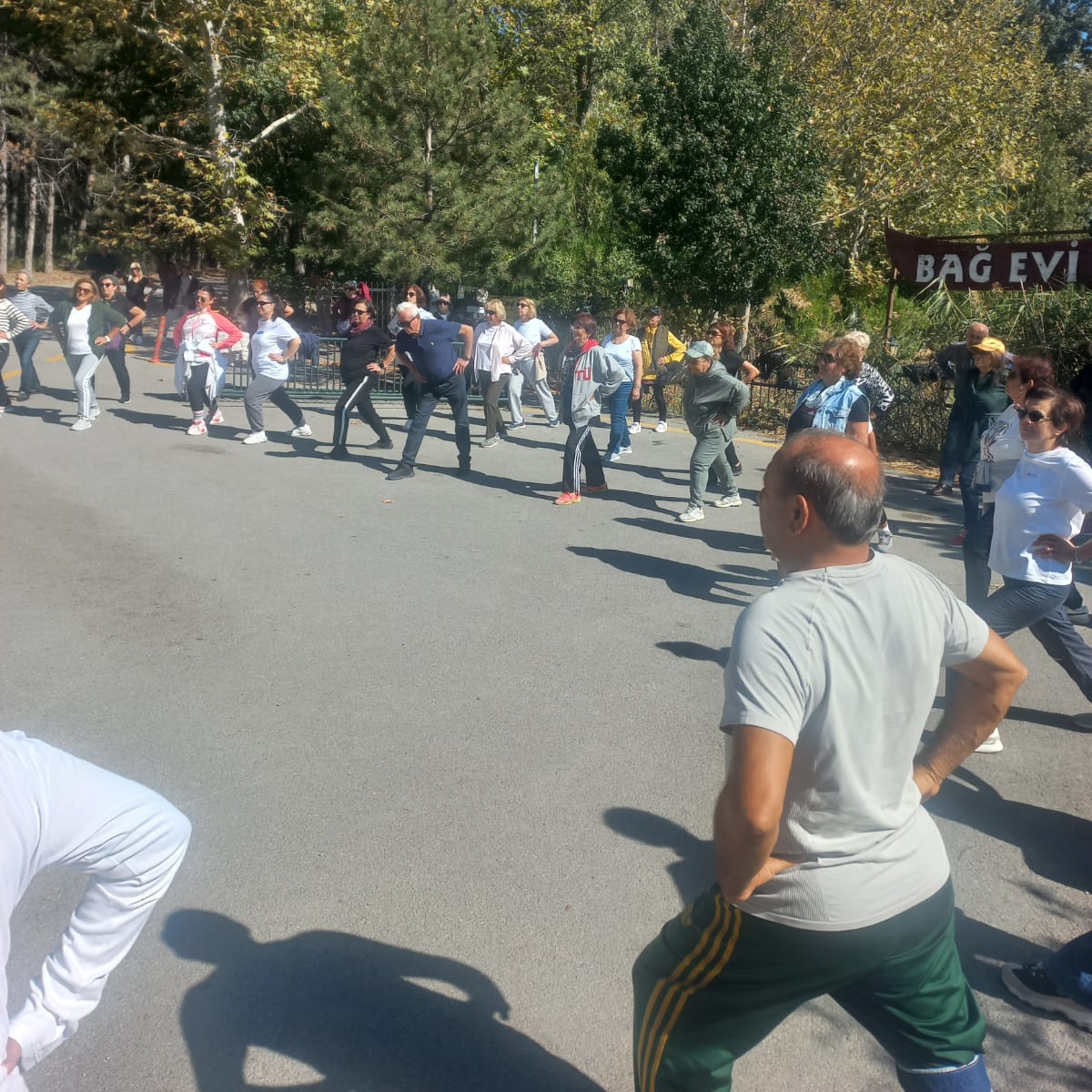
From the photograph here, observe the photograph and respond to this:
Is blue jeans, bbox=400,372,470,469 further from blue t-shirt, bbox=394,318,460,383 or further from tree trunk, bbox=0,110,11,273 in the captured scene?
tree trunk, bbox=0,110,11,273

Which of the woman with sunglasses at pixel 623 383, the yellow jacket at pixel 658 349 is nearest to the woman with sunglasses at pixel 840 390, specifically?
the woman with sunglasses at pixel 623 383

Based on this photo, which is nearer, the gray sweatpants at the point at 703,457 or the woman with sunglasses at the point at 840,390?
the woman with sunglasses at the point at 840,390

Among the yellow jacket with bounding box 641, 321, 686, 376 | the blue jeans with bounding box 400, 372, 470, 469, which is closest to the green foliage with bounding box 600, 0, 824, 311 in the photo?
the yellow jacket with bounding box 641, 321, 686, 376

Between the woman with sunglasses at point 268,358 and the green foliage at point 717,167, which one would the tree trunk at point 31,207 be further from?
the woman with sunglasses at point 268,358

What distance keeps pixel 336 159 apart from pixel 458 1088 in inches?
781

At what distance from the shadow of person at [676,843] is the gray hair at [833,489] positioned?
2039mm

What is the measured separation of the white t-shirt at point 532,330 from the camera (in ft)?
46.3

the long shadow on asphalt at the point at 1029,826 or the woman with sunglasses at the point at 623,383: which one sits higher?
the woman with sunglasses at the point at 623,383

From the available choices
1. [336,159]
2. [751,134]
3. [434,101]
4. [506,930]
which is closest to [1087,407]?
[506,930]

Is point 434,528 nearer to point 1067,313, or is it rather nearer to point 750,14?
point 1067,313

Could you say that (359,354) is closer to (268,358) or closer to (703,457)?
(268,358)

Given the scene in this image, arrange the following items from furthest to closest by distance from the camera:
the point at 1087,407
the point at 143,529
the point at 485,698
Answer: the point at 143,529 < the point at 1087,407 < the point at 485,698

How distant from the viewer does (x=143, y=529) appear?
851cm

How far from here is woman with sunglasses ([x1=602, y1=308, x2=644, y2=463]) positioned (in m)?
11.9
